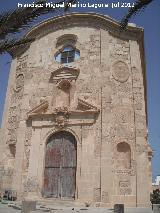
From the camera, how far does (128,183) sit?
46.0ft

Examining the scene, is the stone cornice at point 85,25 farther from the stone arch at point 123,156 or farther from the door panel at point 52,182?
the door panel at point 52,182

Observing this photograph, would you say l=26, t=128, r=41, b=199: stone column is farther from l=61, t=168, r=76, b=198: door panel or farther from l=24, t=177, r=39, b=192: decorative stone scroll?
l=61, t=168, r=76, b=198: door panel

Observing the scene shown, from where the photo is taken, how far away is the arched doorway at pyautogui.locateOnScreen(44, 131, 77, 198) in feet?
48.4

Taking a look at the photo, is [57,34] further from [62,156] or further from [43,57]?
[62,156]

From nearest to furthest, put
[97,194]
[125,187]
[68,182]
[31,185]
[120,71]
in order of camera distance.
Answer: [97,194] → [125,187] → [68,182] → [31,185] → [120,71]

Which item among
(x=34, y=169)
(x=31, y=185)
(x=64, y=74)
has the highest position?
(x=64, y=74)

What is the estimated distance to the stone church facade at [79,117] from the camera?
14156 millimetres

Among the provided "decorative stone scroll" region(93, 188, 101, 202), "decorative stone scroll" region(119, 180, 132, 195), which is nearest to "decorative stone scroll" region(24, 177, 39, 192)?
"decorative stone scroll" region(93, 188, 101, 202)

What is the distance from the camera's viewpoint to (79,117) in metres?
15.4

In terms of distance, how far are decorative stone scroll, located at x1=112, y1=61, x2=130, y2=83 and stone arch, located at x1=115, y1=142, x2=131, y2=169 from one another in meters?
3.61

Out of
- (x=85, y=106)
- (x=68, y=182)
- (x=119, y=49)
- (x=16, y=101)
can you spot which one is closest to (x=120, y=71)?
(x=119, y=49)

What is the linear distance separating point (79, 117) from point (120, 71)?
354 centimetres

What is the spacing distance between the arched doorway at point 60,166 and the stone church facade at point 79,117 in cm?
5

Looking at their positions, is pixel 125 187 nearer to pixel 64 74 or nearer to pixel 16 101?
pixel 64 74
